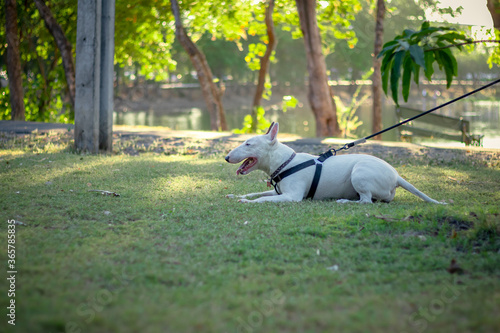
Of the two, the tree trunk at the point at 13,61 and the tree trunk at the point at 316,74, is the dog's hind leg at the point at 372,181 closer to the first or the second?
the tree trunk at the point at 316,74

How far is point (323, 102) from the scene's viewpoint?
16.7m

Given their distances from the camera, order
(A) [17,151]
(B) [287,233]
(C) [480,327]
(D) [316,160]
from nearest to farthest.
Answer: (C) [480,327] < (B) [287,233] < (D) [316,160] < (A) [17,151]

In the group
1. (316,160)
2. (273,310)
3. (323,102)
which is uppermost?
(323,102)

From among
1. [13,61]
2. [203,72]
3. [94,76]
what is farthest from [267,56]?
[94,76]

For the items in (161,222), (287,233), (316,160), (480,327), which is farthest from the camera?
(316,160)

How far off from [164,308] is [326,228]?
7.41ft

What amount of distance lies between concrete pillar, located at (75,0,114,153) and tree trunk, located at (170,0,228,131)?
8714 mm

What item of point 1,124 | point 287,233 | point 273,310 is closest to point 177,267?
point 273,310

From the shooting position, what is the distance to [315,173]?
20.5 feet

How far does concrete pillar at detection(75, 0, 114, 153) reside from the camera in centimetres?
946

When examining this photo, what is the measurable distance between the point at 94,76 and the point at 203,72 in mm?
10266

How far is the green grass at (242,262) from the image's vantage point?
2.83m

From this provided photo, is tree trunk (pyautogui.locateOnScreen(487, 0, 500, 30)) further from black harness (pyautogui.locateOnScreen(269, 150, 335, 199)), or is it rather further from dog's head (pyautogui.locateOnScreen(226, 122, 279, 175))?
dog's head (pyautogui.locateOnScreen(226, 122, 279, 175))

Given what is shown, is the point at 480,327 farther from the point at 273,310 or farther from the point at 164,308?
the point at 164,308
